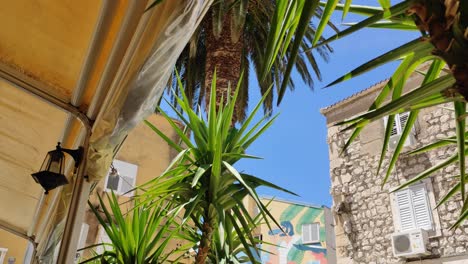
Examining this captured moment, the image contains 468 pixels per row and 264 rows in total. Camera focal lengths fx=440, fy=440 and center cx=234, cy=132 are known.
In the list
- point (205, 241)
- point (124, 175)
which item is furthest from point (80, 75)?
point (124, 175)

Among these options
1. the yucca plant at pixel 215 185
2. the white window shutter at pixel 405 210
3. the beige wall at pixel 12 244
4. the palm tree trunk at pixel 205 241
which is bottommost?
the palm tree trunk at pixel 205 241

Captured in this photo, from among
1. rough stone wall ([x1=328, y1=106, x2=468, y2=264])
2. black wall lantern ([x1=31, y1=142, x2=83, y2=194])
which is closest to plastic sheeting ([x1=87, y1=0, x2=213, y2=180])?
black wall lantern ([x1=31, y1=142, x2=83, y2=194])

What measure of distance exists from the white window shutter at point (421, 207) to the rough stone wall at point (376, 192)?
0.71 feet

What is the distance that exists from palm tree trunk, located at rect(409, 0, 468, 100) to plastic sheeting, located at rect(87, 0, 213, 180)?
1059mm

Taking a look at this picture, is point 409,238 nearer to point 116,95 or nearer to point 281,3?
point 116,95

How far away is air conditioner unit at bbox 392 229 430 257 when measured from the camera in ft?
30.3

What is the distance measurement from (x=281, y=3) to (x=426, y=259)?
31.5ft

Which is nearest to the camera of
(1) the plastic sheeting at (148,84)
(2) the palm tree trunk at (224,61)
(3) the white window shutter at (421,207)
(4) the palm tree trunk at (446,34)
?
(4) the palm tree trunk at (446,34)

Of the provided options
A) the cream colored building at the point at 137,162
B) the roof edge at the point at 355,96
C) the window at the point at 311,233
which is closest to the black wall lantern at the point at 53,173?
the roof edge at the point at 355,96

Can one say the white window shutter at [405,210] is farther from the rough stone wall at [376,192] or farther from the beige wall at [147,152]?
the beige wall at [147,152]

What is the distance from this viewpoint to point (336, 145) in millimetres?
12172

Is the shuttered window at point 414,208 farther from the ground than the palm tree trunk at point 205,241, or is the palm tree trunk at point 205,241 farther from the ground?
the shuttered window at point 414,208

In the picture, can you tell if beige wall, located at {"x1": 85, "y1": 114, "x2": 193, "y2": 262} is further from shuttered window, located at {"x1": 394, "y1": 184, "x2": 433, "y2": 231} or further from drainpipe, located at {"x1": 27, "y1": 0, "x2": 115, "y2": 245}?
drainpipe, located at {"x1": 27, "y1": 0, "x2": 115, "y2": 245}

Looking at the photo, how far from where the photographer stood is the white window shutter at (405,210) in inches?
392
